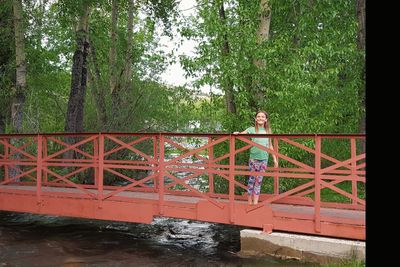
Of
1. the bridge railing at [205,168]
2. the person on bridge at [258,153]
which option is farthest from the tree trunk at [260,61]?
the person on bridge at [258,153]

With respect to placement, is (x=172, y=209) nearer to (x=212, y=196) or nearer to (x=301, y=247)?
(x=212, y=196)

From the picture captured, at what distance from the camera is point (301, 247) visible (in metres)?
6.75

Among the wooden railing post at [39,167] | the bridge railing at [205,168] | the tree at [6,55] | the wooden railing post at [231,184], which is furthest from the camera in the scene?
the tree at [6,55]

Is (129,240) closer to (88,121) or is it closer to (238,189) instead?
(238,189)

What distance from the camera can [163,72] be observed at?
62.0 feet

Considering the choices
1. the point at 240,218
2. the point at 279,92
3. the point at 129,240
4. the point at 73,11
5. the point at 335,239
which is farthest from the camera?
the point at 73,11

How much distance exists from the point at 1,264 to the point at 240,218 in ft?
12.2

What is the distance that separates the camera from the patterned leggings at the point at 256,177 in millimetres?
7164

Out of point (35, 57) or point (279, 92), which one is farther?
point (35, 57)

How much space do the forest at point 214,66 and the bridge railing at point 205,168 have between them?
29.9 inches

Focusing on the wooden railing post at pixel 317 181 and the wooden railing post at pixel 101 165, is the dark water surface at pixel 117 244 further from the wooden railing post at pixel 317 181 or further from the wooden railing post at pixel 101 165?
the wooden railing post at pixel 101 165

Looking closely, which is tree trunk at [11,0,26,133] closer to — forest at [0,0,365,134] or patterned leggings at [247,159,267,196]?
forest at [0,0,365,134]

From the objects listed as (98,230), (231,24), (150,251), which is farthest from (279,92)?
(98,230)

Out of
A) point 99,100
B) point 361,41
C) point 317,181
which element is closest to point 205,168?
point 317,181
